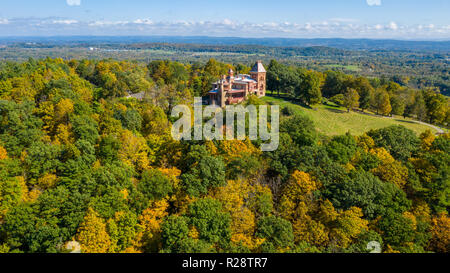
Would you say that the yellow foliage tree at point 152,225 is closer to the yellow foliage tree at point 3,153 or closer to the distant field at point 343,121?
the yellow foliage tree at point 3,153

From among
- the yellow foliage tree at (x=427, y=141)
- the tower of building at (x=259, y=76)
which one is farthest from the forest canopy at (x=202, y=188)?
the tower of building at (x=259, y=76)

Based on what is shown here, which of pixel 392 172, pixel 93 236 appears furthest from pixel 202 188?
pixel 392 172

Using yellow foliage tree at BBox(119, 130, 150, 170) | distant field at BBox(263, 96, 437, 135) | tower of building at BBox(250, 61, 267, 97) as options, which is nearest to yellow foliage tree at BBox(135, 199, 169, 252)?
yellow foliage tree at BBox(119, 130, 150, 170)

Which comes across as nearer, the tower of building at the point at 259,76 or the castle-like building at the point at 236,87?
the castle-like building at the point at 236,87

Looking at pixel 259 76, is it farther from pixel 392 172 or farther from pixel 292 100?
pixel 392 172

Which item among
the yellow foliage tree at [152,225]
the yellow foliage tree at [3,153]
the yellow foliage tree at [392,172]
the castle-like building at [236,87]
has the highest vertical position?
the castle-like building at [236,87]

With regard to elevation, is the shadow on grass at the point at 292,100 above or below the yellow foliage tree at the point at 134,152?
above

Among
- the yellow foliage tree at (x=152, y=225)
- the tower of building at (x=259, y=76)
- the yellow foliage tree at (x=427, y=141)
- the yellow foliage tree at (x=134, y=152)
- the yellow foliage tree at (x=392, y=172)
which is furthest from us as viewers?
the tower of building at (x=259, y=76)

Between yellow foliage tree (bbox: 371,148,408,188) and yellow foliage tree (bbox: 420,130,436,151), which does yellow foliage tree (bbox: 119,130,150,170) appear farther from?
yellow foliage tree (bbox: 420,130,436,151)
